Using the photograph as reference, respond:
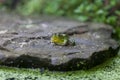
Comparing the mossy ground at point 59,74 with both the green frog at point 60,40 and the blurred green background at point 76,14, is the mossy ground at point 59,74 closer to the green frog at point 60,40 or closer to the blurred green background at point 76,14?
the blurred green background at point 76,14

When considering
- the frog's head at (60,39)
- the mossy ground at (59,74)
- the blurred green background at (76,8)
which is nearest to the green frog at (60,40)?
the frog's head at (60,39)

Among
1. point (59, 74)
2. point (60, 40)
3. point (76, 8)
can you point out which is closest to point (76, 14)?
point (76, 8)

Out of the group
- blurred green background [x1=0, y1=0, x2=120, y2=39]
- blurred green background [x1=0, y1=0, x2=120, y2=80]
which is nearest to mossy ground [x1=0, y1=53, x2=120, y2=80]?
blurred green background [x1=0, y1=0, x2=120, y2=80]

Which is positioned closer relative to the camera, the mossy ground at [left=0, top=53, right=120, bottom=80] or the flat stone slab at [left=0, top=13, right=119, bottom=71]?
the mossy ground at [left=0, top=53, right=120, bottom=80]

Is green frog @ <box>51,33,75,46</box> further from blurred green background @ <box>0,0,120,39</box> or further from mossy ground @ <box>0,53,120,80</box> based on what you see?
blurred green background @ <box>0,0,120,39</box>

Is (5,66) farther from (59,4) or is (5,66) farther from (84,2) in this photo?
(59,4)

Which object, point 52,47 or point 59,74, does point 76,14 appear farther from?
point 59,74
